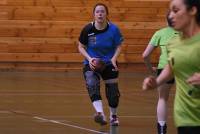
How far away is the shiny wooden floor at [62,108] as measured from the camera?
10.3 metres

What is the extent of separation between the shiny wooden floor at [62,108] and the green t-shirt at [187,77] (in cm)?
481

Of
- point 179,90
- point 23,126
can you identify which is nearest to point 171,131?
point 23,126

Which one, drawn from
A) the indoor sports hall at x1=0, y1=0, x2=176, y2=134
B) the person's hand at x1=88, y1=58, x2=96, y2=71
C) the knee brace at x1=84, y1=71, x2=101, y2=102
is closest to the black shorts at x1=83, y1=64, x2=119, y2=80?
the knee brace at x1=84, y1=71, x2=101, y2=102

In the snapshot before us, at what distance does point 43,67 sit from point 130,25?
3.27 meters

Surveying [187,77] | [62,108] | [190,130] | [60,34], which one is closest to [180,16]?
[187,77]

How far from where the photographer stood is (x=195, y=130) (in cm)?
501

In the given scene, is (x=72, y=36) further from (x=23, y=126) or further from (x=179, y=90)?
(x=179, y=90)

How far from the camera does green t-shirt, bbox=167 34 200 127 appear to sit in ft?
16.4

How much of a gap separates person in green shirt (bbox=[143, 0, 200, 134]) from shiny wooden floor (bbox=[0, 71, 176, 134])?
189 inches

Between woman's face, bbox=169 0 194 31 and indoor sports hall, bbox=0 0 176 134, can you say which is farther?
indoor sports hall, bbox=0 0 176 134

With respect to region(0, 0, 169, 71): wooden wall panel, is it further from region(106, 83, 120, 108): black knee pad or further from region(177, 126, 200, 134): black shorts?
region(177, 126, 200, 134): black shorts

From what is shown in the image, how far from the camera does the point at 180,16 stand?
4.99 m

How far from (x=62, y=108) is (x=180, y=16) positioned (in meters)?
8.01

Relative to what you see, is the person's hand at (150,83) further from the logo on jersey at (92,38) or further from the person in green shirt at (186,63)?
the logo on jersey at (92,38)
